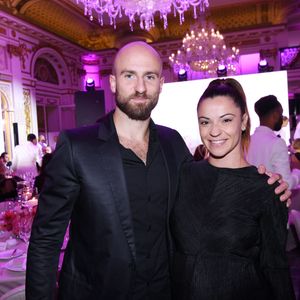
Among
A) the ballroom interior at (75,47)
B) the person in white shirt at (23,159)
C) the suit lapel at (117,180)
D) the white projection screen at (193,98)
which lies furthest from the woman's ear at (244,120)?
the ballroom interior at (75,47)

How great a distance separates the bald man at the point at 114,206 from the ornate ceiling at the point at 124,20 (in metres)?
9.22

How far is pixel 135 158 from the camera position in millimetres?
1762

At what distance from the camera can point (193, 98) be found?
610 centimetres

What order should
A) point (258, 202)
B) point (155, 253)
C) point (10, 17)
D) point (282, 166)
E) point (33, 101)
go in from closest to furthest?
point (258, 202) → point (155, 253) → point (282, 166) → point (10, 17) → point (33, 101)

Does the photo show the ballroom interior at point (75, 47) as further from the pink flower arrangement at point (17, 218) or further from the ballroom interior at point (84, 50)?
the pink flower arrangement at point (17, 218)

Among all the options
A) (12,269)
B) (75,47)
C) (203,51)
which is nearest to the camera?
(12,269)

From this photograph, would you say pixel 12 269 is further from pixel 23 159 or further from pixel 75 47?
pixel 75 47

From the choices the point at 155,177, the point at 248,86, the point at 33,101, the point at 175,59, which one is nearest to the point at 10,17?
the point at 33,101

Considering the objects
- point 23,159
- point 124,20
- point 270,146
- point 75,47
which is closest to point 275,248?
point 270,146

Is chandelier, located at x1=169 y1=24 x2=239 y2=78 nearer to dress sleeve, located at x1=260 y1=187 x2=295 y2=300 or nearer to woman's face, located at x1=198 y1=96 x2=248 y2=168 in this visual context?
woman's face, located at x1=198 y1=96 x2=248 y2=168

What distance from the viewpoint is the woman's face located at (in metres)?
1.69

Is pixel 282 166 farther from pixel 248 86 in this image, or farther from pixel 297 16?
pixel 297 16

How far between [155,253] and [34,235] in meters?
0.58

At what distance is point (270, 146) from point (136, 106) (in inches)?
79.2
